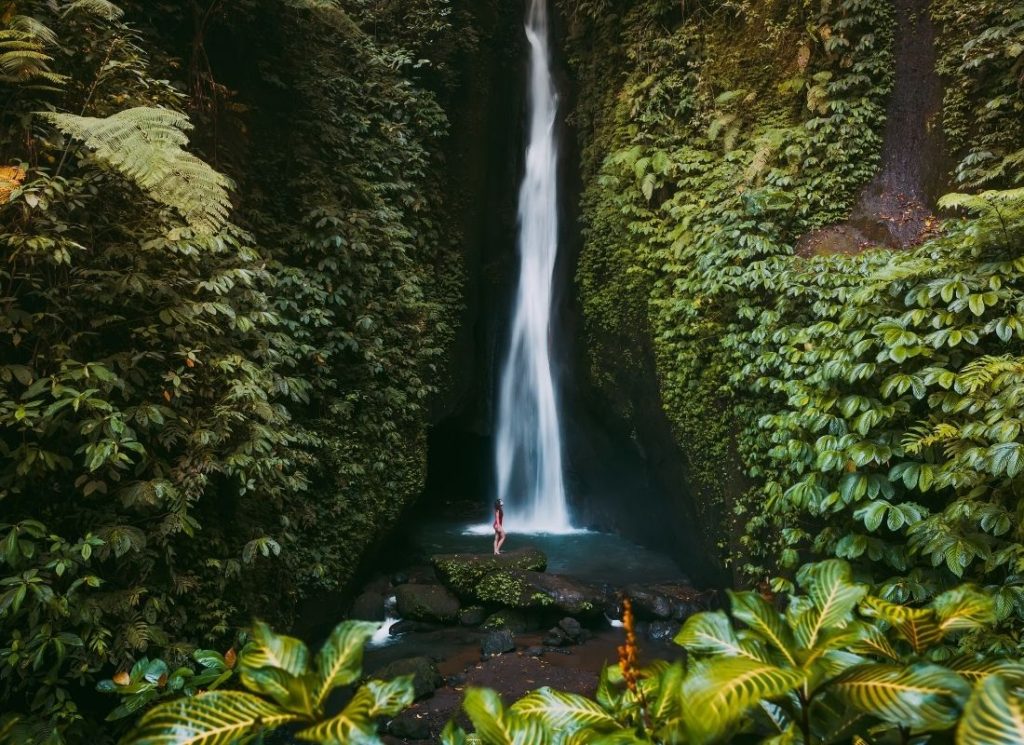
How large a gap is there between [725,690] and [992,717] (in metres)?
0.38

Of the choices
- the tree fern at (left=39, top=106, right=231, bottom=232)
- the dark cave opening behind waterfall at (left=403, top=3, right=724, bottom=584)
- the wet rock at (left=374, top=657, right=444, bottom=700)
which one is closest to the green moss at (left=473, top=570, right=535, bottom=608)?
the wet rock at (left=374, top=657, right=444, bottom=700)

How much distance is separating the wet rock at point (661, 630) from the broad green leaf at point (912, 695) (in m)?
6.83

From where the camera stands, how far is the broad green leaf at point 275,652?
129 cm

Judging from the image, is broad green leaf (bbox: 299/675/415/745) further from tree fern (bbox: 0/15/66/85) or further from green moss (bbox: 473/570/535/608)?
green moss (bbox: 473/570/535/608)

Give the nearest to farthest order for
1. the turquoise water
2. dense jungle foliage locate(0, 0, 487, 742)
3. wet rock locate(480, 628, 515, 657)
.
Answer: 1. dense jungle foliage locate(0, 0, 487, 742)
2. wet rock locate(480, 628, 515, 657)
3. the turquoise water

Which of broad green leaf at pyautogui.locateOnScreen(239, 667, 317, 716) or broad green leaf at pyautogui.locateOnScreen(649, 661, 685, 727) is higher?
broad green leaf at pyautogui.locateOnScreen(239, 667, 317, 716)

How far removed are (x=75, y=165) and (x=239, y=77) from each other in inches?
142

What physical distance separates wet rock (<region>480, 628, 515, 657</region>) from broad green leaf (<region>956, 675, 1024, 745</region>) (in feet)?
21.7

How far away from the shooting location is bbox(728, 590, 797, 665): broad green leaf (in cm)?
126

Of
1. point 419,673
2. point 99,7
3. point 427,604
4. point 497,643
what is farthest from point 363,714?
point 427,604

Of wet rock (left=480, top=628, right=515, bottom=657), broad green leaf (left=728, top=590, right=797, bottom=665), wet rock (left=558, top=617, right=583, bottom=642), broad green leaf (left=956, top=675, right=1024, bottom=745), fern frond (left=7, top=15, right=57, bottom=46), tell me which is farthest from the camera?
wet rock (left=558, top=617, right=583, bottom=642)

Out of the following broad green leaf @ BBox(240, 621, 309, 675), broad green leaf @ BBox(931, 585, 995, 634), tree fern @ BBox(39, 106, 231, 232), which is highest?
tree fern @ BBox(39, 106, 231, 232)

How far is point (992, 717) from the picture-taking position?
2.86ft

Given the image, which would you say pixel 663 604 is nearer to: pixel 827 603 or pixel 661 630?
pixel 661 630
